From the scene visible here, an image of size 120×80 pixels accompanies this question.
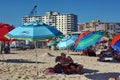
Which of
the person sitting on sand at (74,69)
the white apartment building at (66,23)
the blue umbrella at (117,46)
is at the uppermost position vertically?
the white apartment building at (66,23)

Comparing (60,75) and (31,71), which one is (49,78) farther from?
(31,71)

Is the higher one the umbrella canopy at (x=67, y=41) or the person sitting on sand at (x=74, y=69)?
the umbrella canopy at (x=67, y=41)

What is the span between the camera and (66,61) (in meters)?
13.9

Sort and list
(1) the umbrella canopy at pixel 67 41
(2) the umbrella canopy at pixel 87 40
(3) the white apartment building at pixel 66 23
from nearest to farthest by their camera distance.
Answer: (2) the umbrella canopy at pixel 87 40
(1) the umbrella canopy at pixel 67 41
(3) the white apartment building at pixel 66 23

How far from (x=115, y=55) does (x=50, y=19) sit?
137 metres

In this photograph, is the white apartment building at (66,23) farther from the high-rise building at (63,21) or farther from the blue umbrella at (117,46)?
the blue umbrella at (117,46)

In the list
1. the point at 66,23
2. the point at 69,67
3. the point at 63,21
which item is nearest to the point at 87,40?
the point at 69,67

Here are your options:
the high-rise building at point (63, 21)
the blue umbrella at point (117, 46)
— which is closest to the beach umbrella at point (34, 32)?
the blue umbrella at point (117, 46)

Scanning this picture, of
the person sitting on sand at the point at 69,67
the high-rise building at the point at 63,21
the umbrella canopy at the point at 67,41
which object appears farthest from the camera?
the high-rise building at the point at 63,21

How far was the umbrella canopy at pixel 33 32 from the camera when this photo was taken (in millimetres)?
12672

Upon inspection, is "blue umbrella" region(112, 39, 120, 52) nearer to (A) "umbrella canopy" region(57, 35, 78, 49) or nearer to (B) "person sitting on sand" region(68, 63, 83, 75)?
(B) "person sitting on sand" region(68, 63, 83, 75)

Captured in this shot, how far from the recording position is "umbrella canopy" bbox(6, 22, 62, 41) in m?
12.7

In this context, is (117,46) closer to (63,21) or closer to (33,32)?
(33,32)

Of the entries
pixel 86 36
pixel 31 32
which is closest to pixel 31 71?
pixel 31 32
